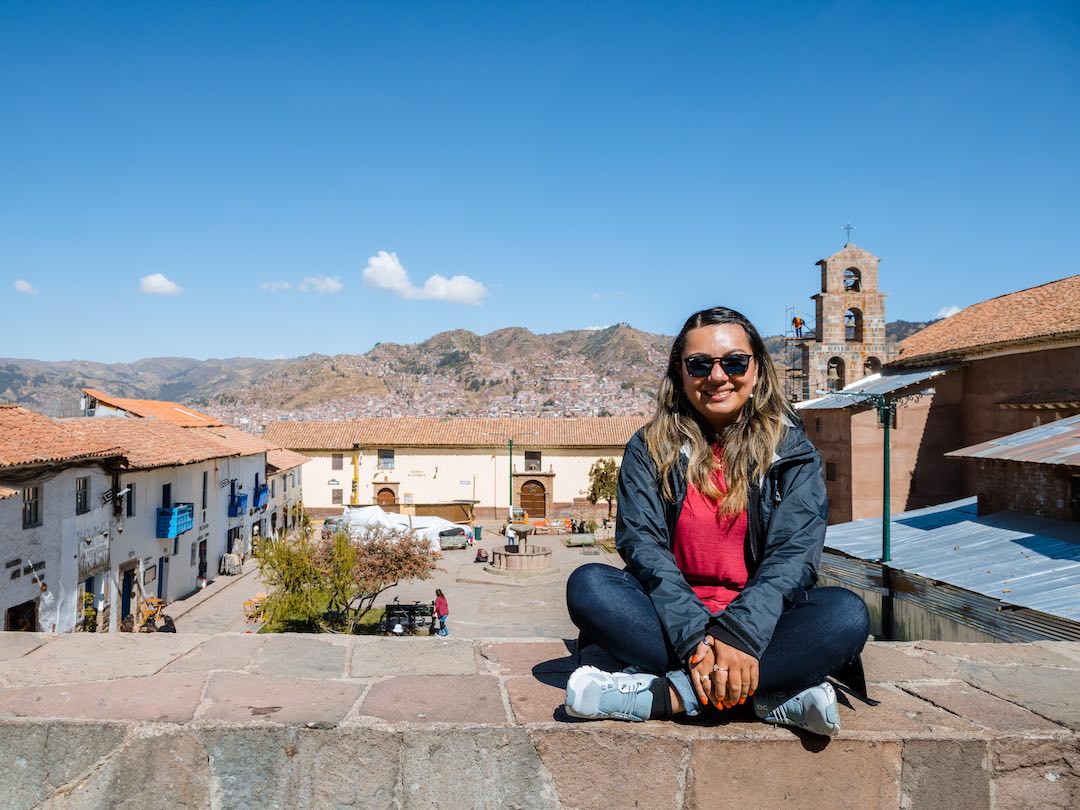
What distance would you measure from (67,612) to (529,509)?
2586cm

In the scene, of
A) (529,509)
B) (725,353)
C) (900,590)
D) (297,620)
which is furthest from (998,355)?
(529,509)

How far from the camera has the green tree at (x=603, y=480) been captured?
3488cm

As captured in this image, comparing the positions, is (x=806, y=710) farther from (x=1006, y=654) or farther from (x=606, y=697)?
(x=1006, y=654)

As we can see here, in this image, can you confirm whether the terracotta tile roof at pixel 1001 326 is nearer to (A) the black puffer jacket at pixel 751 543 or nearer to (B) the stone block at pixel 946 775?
(A) the black puffer jacket at pixel 751 543

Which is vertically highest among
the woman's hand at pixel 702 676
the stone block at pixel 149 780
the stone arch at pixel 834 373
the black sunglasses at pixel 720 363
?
the stone arch at pixel 834 373

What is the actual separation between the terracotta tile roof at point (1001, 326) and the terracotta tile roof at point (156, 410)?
Answer: 80.4 ft

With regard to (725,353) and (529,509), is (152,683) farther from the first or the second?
(529,509)

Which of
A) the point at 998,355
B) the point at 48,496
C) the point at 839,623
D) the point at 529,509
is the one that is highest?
the point at 998,355

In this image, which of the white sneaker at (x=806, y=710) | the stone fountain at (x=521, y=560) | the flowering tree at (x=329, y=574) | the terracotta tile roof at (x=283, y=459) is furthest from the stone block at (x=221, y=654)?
the terracotta tile roof at (x=283, y=459)

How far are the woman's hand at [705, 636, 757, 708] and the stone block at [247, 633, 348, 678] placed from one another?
119 cm

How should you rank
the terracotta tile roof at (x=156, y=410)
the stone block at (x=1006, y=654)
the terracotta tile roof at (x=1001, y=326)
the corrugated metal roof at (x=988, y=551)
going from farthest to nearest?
the terracotta tile roof at (x=156, y=410) < the terracotta tile roof at (x=1001, y=326) < the corrugated metal roof at (x=988, y=551) < the stone block at (x=1006, y=654)

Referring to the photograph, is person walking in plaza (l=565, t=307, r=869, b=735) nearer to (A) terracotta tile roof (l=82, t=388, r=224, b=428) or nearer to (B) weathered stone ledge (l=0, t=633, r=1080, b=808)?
(B) weathered stone ledge (l=0, t=633, r=1080, b=808)

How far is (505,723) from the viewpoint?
1953mm

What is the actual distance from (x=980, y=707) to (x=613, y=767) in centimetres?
118
